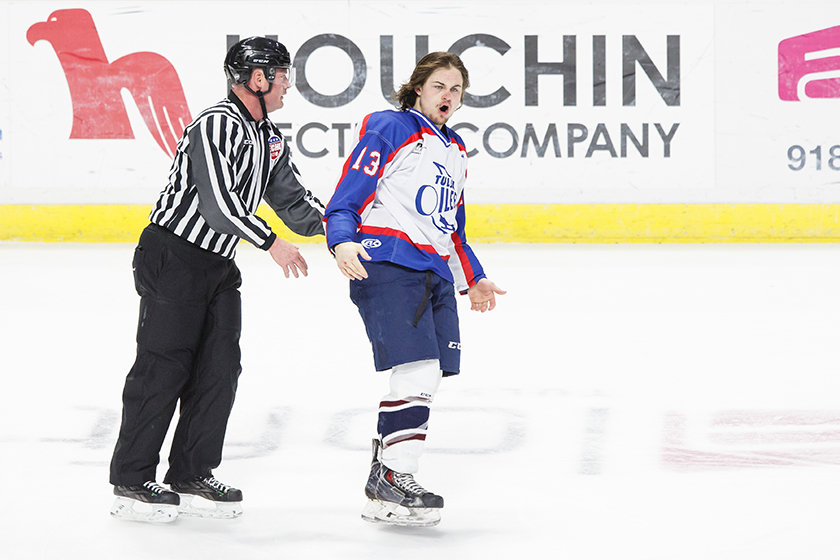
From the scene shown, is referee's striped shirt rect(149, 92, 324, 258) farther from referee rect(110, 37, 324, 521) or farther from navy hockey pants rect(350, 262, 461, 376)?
navy hockey pants rect(350, 262, 461, 376)

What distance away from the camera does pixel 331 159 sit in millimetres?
8617

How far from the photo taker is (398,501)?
2.25 meters

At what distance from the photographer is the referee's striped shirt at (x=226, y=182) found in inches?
87.3

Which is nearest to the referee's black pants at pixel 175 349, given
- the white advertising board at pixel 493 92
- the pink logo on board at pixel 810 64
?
the white advertising board at pixel 493 92

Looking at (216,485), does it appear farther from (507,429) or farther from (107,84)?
(107,84)

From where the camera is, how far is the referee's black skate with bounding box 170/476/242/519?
7.62 feet

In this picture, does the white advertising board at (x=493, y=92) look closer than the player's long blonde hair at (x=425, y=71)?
No

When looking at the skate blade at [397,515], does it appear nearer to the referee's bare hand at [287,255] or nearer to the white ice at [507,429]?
the white ice at [507,429]

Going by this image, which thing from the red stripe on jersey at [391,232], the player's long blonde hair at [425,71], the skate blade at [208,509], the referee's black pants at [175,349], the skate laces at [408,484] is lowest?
the skate blade at [208,509]

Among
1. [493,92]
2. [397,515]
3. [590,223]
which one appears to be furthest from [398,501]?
[493,92]

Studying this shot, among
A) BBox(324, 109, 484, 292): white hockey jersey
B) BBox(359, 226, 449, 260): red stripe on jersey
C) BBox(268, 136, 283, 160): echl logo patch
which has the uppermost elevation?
BBox(268, 136, 283, 160): echl logo patch

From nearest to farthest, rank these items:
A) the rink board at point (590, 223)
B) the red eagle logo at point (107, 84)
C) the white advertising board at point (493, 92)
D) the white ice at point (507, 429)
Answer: the white ice at point (507, 429) → the rink board at point (590, 223) → the white advertising board at point (493, 92) → the red eagle logo at point (107, 84)

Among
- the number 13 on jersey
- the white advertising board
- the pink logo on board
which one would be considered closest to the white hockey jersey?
the number 13 on jersey

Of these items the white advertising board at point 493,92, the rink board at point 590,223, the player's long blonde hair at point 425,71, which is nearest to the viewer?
the player's long blonde hair at point 425,71
